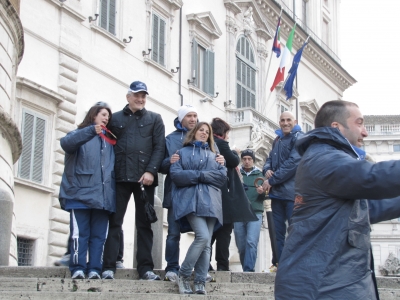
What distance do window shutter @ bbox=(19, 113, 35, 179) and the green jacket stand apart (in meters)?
5.72

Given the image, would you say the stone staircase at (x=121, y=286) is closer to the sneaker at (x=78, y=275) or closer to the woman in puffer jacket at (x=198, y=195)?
the sneaker at (x=78, y=275)

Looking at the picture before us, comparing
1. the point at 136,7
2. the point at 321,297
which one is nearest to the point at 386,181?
the point at 321,297

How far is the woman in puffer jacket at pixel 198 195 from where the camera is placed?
7.45 metres

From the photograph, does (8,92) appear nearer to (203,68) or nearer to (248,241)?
(248,241)

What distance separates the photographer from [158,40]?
20797mm

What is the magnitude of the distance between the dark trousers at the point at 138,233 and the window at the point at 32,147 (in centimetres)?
743

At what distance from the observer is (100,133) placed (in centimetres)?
804

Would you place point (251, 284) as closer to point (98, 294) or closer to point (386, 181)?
point (98, 294)

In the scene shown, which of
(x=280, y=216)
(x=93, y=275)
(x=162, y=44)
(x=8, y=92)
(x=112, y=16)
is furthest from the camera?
(x=162, y=44)

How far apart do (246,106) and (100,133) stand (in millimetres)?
17685

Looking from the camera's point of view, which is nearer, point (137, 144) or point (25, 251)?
point (137, 144)

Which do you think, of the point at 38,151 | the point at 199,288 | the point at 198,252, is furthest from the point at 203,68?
the point at 199,288

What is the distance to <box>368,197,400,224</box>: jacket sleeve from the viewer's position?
4.02 metres

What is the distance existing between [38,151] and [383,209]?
12486 mm
